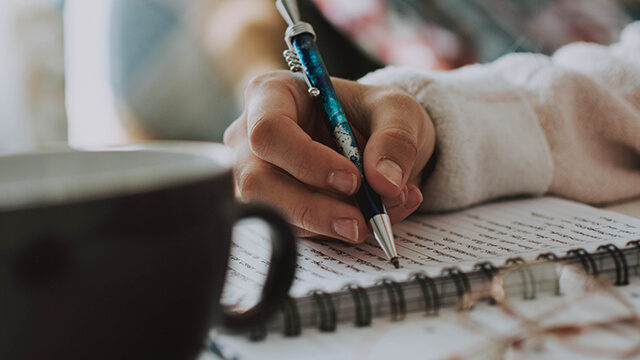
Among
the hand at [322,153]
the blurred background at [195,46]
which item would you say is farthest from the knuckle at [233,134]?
the blurred background at [195,46]

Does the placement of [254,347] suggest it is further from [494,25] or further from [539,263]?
[494,25]

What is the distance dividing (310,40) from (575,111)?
32 centimetres

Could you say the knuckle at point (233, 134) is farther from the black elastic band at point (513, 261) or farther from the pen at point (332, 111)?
the black elastic band at point (513, 261)

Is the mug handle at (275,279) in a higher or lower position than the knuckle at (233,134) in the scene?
lower

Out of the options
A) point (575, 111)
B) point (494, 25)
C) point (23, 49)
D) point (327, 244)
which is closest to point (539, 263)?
point (327, 244)

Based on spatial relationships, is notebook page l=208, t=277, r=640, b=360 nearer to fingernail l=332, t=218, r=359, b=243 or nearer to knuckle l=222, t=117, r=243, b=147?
fingernail l=332, t=218, r=359, b=243

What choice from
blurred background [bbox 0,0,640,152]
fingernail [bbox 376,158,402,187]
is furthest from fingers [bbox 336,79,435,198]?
blurred background [bbox 0,0,640,152]

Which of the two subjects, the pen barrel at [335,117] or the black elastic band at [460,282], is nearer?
the black elastic band at [460,282]

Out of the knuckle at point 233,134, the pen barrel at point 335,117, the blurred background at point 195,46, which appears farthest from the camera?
the blurred background at point 195,46

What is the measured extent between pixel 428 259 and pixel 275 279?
140 mm

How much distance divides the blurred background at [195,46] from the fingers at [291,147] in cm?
43

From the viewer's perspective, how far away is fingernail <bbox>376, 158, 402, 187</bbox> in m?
0.33

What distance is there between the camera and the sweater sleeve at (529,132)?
1.46 ft

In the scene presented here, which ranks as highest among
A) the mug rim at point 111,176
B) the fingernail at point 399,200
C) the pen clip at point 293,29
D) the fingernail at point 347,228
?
the pen clip at point 293,29
